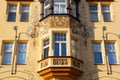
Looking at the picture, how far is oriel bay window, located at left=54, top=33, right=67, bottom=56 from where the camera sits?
18.0 meters

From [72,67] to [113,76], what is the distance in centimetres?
304

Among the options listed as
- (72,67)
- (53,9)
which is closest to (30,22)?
(53,9)

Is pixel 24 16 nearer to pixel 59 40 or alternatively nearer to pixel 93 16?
pixel 59 40

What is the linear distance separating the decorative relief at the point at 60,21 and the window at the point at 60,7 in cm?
76

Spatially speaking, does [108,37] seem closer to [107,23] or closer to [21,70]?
[107,23]

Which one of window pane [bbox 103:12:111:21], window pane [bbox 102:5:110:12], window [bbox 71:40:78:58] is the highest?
window pane [bbox 102:5:110:12]

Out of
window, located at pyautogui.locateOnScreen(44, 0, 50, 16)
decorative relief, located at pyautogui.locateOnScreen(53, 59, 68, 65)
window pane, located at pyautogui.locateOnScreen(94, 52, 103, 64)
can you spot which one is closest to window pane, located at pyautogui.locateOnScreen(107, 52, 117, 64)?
window pane, located at pyautogui.locateOnScreen(94, 52, 103, 64)

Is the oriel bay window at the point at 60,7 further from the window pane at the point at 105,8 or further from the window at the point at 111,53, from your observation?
the window at the point at 111,53

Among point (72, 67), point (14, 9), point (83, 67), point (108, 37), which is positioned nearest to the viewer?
point (72, 67)

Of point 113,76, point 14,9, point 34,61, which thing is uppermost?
point 14,9

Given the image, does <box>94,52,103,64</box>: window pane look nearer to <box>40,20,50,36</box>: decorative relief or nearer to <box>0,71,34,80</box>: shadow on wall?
<box>40,20,50,36</box>: decorative relief

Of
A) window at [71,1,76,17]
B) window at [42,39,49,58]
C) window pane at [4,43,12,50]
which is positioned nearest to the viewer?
window at [42,39,49,58]

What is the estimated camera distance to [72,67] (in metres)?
17.2

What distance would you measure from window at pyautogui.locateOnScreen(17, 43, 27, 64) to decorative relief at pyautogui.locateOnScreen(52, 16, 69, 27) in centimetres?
277
